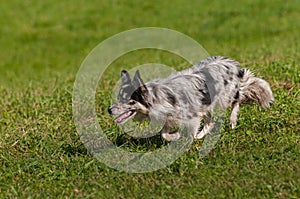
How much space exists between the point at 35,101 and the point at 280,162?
5.54 meters

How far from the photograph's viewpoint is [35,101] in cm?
1144

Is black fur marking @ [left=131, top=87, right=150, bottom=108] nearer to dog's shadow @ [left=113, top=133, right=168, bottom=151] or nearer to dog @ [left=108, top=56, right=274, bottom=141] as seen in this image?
dog @ [left=108, top=56, right=274, bottom=141]

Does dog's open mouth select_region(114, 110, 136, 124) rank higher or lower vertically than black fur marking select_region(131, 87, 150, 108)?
lower

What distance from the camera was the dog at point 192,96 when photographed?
7734 millimetres

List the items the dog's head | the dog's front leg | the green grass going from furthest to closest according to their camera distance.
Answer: the dog's front leg
the dog's head
the green grass

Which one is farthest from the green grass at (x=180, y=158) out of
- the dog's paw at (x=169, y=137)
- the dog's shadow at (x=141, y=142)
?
the dog's paw at (x=169, y=137)

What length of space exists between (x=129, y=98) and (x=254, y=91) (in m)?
2.35

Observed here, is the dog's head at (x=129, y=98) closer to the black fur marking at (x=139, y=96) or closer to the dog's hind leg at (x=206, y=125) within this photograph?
the black fur marking at (x=139, y=96)

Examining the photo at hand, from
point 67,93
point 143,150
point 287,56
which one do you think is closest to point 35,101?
point 67,93

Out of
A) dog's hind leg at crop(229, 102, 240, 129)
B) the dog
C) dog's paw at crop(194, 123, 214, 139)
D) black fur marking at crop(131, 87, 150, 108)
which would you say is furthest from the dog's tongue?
dog's hind leg at crop(229, 102, 240, 129)

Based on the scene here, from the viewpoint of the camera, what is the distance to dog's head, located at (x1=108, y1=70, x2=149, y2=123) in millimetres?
7672

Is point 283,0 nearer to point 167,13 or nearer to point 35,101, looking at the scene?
point 167,13

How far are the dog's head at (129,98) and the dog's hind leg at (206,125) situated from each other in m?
1.14

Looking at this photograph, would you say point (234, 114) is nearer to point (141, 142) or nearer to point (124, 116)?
point (141, 142)
